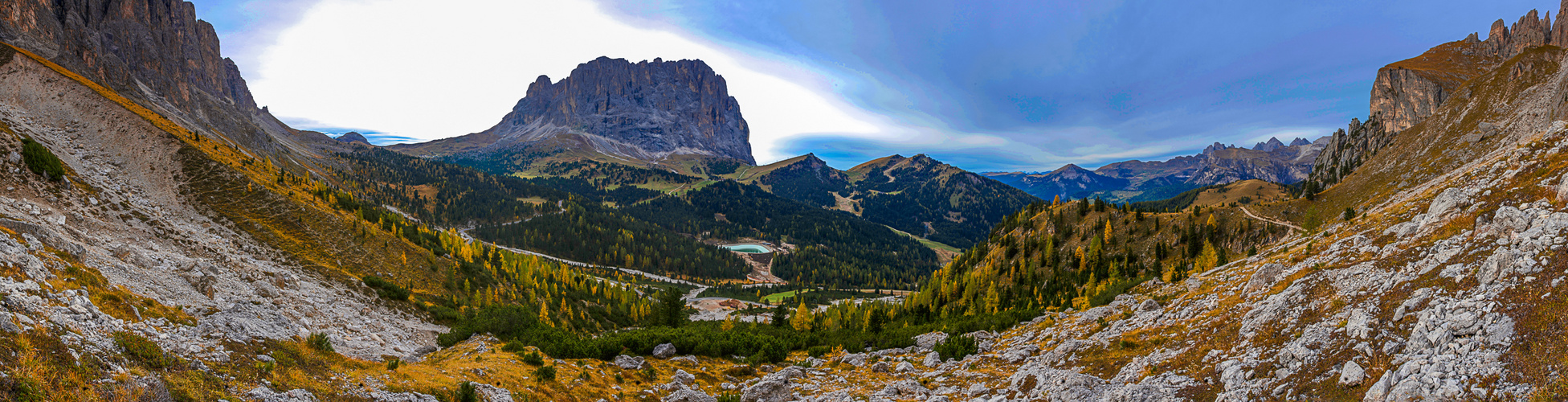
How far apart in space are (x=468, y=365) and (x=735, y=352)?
68.2ft

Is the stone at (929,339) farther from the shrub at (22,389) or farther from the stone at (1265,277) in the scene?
the shrub at (22,389)

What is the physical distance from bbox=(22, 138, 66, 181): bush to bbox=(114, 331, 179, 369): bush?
135ft

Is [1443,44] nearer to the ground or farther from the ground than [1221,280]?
farther from the ground

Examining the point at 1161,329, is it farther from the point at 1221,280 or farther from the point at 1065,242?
the point at 1065,242

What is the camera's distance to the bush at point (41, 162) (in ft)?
120

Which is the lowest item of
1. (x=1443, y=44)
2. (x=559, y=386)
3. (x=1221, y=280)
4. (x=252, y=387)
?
(x=559, y=386)

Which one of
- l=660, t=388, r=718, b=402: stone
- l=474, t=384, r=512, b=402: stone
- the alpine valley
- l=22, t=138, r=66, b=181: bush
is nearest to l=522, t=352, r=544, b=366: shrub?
the alpine valley

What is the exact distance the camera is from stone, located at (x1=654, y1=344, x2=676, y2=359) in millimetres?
39188

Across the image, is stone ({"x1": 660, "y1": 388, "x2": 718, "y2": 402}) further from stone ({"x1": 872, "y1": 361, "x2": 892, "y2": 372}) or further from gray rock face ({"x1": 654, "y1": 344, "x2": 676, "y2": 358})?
stone ({"x1": 872, "y1": 361, "x2": 892, "y2": 372})

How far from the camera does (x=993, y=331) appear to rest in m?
43.8

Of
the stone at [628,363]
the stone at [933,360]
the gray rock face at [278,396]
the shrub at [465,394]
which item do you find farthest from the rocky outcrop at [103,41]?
the stone at [933,360]

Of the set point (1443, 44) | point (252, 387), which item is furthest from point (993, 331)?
point (1443, 44)

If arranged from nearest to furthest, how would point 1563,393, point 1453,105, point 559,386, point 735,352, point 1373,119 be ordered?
point 1563,393 < point 559,386 < point 735,352 < point 1453,105 < point 1373,119

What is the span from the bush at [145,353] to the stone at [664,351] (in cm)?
2668
